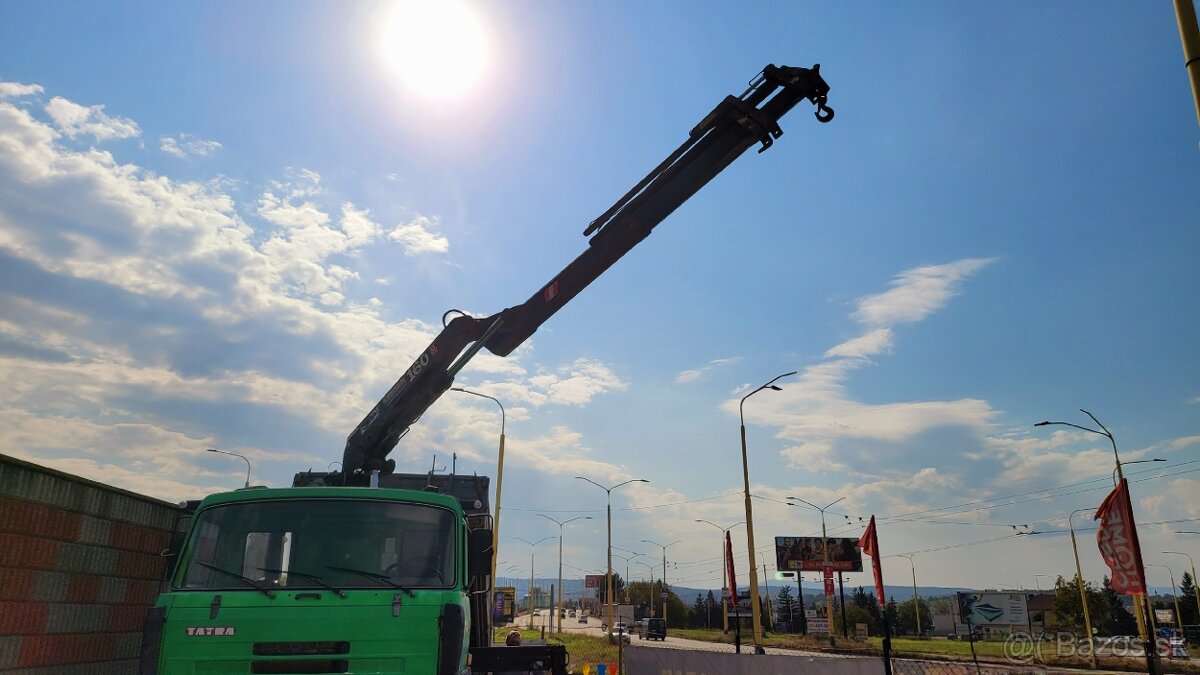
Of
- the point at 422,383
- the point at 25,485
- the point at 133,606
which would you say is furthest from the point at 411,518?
the point at 422,383

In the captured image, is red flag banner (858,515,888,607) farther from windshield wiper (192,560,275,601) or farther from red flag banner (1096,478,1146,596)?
windshield wiper (192,560,275,601)

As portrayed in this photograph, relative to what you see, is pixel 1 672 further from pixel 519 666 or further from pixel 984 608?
pixel 984 608

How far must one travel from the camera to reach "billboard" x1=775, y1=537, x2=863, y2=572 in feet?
274

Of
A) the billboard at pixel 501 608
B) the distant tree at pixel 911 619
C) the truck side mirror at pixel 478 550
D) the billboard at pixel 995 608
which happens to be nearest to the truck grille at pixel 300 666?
the truck side mirror at pixel 478 550

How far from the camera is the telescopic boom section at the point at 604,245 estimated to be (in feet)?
37.1

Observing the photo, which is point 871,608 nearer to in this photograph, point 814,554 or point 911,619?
point 911,619

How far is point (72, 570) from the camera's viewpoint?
764 cm

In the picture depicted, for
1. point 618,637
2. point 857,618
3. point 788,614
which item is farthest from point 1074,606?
point 618,637

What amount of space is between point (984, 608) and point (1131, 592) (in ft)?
262

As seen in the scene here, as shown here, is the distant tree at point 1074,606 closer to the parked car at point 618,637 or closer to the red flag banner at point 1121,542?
the parked car at point 618,637

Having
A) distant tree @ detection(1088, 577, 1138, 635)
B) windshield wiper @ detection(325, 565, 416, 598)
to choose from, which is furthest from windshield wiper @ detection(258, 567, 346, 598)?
distant tree @ detection(1088, 577, 1138, 635)

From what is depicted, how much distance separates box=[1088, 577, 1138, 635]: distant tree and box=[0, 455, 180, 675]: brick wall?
96969 millimetres

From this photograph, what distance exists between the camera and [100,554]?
26.6 feet

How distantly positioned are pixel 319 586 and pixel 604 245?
24.2 ft
